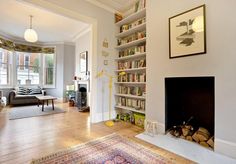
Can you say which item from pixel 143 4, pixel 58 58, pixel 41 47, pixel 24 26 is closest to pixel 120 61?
pixel 143 4

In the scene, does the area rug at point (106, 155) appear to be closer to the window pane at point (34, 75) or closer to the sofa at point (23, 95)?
the sofa at point (23, 95)

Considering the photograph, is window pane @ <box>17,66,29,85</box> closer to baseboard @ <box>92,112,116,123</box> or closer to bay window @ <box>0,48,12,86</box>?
bay window @ <box>0,48,12,86</box>

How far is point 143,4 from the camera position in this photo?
9.96ft

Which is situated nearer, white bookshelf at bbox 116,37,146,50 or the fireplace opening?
the fireplace opening

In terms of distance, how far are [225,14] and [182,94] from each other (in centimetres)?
141

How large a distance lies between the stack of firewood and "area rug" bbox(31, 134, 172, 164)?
80 cm

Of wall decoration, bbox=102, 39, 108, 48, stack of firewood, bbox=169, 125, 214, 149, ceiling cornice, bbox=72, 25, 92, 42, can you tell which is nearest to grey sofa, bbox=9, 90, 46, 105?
ceiling cornice, bbox=72, 25, 92, 42

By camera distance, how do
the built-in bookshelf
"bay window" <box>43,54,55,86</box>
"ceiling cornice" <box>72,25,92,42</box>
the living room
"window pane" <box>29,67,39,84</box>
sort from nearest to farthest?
the living room → the built-in bookshelf → "ceiling cornice" <box>72,25,92,42</box> → "window pane" <box>29,67,39,84</box> → "bay window" <box>43,54,55,86</box>

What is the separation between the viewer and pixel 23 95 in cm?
557

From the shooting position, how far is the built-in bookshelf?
3.15 metres

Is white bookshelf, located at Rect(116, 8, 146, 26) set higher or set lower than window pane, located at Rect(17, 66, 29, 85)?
higher

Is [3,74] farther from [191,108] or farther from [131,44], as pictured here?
[191,108]

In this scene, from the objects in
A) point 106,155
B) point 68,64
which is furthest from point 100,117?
point 68,64

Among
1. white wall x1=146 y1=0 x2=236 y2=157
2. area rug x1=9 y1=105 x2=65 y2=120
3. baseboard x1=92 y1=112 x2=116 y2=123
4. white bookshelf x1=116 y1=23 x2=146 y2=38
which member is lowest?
area rug x1=9 y1=105 x2=65 y2=120
